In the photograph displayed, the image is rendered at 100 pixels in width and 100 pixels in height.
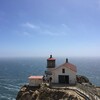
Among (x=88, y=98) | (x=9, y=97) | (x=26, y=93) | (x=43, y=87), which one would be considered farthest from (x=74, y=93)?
(x=9, y=97)

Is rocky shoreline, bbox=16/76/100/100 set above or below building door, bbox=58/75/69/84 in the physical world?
below

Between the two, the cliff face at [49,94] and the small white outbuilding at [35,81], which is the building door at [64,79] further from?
the cliff face at [49,94]

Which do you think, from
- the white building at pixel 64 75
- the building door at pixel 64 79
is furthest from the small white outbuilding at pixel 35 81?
the building door at pixel 64 79

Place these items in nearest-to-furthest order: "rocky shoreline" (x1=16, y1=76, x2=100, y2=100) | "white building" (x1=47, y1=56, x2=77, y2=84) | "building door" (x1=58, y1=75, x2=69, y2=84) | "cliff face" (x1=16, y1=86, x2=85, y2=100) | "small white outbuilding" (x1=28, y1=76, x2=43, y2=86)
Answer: "cliff face" (x1=16, y1=86, x2=85, y2=100) < "rocky shoreline" (x1=16, y1=76, x2=100, y2=100) < "small white outbuilding" (x1=28, y1=76, x2=43, y2=86) < "white building" (x1=47, y1=56, x2=77, y2=84) < "building door" (x1=58, y1=75, x2=69, y2=84)

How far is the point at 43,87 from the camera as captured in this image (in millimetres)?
37719

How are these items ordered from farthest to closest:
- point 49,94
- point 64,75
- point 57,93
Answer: point 64,75 → point 49,94 → point 57,93

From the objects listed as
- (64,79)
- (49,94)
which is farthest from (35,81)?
(49,94)

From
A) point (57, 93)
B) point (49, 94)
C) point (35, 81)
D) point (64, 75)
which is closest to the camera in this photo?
point (57, 93)

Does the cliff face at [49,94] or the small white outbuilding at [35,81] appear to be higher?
the small white outbuilding at [35,81]

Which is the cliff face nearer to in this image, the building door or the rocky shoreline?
the rocky shoreline

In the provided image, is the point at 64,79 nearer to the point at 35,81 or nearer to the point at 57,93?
the point at 35,81

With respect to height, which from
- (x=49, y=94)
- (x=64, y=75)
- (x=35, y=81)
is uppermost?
(x=64, y=75)

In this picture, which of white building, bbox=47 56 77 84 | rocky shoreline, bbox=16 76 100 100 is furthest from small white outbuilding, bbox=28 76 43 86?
white building, bbox=47 56 77 84

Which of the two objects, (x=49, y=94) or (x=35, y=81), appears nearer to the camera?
(x=49, y=94)
